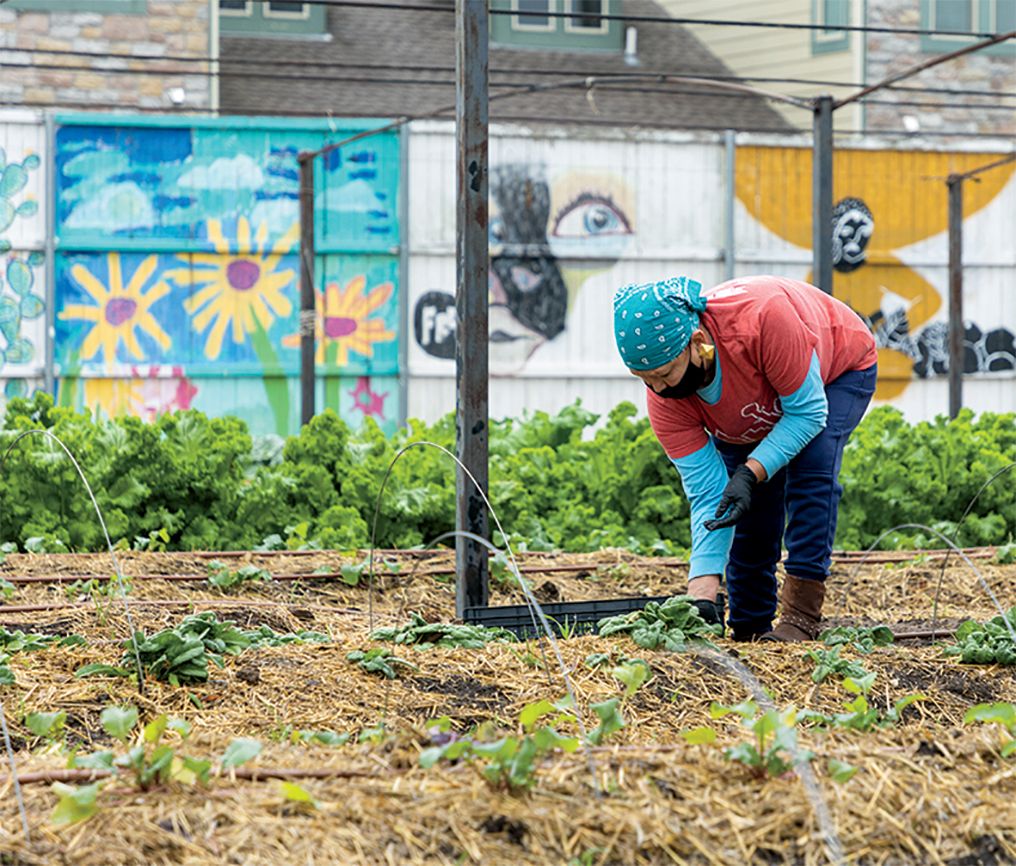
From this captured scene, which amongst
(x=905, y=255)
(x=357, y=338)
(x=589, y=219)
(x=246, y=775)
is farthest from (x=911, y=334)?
(x=246, y=775)

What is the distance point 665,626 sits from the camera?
12.0 feet

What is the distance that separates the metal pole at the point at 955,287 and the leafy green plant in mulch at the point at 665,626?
8047mm

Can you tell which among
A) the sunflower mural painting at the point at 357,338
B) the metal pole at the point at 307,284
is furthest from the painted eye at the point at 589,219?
the metal pole at the point at 307,284

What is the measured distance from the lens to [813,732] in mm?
2623

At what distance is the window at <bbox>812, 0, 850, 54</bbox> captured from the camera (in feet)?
52.4

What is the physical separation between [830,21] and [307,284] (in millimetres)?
9099

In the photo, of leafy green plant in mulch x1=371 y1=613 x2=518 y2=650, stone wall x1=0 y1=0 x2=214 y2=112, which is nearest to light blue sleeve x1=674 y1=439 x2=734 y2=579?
leafy green plant in mulch x1=371 y1=613 x2=518 y2=650

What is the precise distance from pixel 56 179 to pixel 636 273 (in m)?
4.92

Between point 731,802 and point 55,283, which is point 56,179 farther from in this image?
point 731,802

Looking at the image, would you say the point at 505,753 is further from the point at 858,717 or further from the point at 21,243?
the point at 21,243

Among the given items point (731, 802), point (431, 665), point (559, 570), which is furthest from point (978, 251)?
point (731, 802)

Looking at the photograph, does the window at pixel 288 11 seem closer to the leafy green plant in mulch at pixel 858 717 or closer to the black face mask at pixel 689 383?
the black face mask at pixel 689 383

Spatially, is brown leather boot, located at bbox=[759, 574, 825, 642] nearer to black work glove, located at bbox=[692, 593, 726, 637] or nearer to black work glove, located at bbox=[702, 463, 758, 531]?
black work glove, located at bbox=[692, 593, 726, 637]

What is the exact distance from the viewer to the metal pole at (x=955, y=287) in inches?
437
